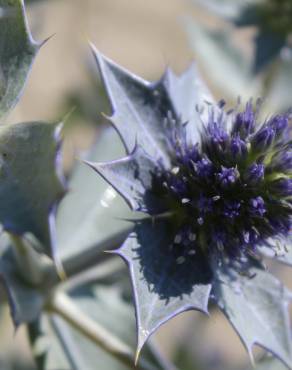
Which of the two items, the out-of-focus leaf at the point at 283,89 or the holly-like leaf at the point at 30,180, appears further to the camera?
the out-of-focus leaf at the point at 283,89

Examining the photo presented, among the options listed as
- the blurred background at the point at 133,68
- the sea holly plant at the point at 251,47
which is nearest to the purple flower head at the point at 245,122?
the sea holly plant at the point at 251,47

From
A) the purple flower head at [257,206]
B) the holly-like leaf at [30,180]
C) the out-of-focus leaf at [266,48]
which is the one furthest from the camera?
the out-of-focus leaf at [266,48]

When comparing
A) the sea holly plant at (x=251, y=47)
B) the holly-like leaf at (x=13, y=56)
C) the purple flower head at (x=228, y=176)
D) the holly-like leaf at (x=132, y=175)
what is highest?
the holly-like leaf at (x=13, y=56)

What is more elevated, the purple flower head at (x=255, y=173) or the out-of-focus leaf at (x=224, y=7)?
the purple flower head at (x=255, y=173)

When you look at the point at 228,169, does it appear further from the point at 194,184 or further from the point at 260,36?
the point at 260,36

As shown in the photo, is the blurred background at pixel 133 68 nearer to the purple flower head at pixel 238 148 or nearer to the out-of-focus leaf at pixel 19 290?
the out-of-focus leaf at pixel 19 290

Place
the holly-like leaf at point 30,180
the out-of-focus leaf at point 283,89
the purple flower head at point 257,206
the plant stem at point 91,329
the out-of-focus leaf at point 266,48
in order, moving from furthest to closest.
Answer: the out-of-focus leaf at point 283,89 → the out-of-focus leaf at point 266,48 → the plant stem at point 91,329 → the purple flower head at point 257,206 → the holly-like leaf at point 30,180

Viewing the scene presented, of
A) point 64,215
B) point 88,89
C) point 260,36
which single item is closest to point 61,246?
point 64,215
